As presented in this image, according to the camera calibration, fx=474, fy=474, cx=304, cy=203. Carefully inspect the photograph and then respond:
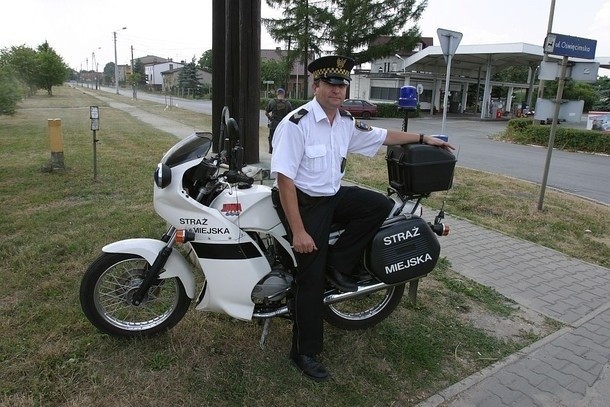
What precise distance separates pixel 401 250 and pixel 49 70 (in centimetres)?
5773

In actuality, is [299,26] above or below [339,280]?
above

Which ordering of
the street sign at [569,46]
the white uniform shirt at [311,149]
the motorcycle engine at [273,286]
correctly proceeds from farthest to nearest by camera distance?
the street sign at [569,46], the motorcycle engine at [273,286], the white uniform shirt at [311,149]

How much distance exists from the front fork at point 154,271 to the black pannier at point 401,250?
121 centimetres

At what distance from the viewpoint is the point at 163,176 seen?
8.85ft

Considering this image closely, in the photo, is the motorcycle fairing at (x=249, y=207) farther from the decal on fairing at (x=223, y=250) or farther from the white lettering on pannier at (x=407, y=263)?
the white lettering on pannier at (x=407, y=263)

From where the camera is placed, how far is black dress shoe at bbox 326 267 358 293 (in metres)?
2.94

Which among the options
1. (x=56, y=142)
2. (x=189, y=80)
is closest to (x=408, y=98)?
(x=56, y=142)

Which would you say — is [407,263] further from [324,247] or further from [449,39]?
[449,39]

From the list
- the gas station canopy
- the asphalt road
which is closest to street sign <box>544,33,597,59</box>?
the asphalt road

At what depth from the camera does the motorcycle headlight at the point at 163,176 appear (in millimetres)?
2695

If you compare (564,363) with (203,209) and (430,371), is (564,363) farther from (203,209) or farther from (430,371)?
(203,209)

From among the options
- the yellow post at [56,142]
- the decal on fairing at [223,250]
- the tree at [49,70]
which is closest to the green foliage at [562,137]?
the yellow post at [56,142]

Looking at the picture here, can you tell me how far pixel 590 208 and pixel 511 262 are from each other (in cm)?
371

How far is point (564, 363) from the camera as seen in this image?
3.20 meters
